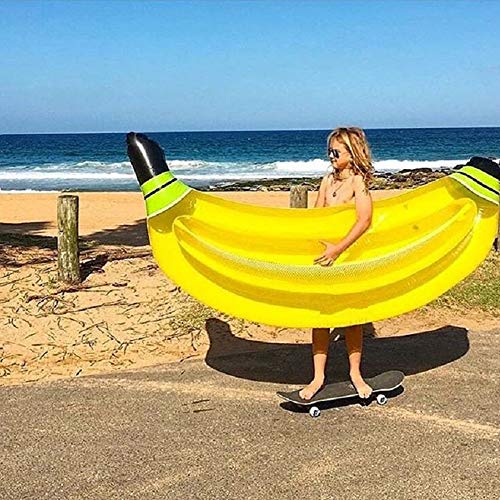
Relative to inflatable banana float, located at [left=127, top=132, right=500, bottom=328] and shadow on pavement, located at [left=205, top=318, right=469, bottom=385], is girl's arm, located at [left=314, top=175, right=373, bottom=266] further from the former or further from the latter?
shadow on pavement, located at [left=205, top=318, right=469, bottom=385]

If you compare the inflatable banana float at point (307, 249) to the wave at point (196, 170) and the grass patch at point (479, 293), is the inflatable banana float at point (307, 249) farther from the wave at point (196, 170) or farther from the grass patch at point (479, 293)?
the wave at point (196, 170)

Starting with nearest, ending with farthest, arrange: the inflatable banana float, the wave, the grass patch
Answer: the inflatable banana float
the grass patch
the wave

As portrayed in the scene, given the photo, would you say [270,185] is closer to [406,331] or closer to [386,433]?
[406,331]

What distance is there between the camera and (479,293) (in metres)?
7.84

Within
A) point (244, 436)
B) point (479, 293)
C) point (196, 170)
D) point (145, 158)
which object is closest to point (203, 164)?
point (196, 170)

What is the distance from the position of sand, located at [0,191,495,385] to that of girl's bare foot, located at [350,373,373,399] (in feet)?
4.87

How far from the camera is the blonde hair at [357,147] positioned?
4.86 m

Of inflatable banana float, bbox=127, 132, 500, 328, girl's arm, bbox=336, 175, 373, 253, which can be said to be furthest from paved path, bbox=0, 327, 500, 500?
girl's arm, bbox=336, 175, 373, 253

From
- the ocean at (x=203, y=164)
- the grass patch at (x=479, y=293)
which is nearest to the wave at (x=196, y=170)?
the ocean at (x=203, y=164)

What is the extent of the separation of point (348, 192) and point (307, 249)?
0.46m

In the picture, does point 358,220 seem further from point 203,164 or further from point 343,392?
point 203,164

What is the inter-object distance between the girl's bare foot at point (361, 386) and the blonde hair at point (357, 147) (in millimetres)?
1248

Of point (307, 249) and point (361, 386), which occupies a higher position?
point (307, 249)

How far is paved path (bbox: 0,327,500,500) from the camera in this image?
3.95 metres
